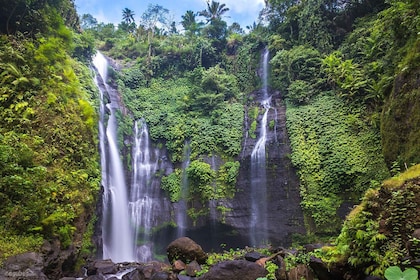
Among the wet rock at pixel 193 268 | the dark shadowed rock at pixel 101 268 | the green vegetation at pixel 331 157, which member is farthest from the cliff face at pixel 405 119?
the dark shadowed rock at pixel 101 268

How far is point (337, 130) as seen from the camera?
15148mm

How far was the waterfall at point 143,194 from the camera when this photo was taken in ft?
52.3

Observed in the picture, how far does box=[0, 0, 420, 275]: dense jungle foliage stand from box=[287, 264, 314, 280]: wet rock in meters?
1.38

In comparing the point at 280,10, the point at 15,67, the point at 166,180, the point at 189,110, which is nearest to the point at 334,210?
the point at 166,180

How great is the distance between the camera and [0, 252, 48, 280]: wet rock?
18.4ft

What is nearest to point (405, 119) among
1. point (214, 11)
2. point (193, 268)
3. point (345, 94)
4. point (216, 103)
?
point (345, 94)

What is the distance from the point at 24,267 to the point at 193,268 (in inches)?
164

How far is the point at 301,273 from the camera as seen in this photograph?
→ 19.6 feet

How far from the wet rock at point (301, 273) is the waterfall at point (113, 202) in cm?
962

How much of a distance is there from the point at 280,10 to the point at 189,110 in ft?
34.1

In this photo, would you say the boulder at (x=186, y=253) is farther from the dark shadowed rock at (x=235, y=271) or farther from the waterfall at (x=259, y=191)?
the waterfall at (x=259, y=191)

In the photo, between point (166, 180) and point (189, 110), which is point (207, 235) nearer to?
point (166, 180)

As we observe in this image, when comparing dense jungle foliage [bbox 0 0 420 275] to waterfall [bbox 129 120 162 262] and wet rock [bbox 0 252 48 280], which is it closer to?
wet rock [bbox 0 252 48 280]

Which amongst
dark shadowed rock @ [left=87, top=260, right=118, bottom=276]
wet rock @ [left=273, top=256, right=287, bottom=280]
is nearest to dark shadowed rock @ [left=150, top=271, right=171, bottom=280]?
dark shadowed rock @ [left=87, top=260, right=118, bottom=276]
